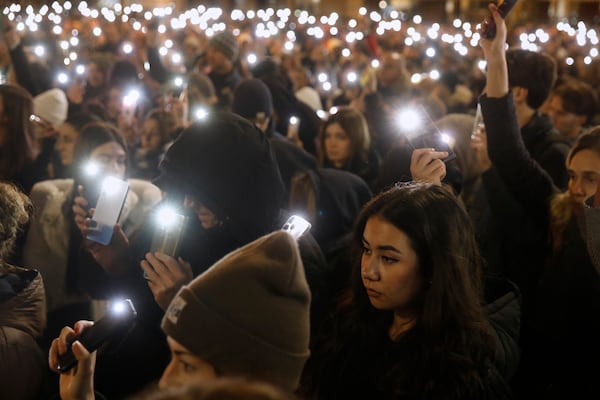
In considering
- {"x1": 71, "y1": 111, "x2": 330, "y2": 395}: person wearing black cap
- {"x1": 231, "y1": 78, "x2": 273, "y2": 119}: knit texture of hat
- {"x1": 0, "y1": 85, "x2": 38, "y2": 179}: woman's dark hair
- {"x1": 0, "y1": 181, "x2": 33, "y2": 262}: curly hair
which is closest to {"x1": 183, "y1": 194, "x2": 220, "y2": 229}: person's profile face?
{"x1": 71, "y1": 111, "x2": 330, "y2": 395}: person wearing black cap

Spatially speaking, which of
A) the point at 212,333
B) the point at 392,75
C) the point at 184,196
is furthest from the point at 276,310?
the point at 392,75

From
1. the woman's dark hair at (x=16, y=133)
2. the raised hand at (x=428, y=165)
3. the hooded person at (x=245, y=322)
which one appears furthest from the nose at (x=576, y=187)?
the woman's dark hair at (x=16, y=133)

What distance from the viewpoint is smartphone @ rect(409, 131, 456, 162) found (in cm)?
313

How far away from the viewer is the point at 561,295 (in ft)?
10.4

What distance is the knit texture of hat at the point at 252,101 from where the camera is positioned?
5836 mm

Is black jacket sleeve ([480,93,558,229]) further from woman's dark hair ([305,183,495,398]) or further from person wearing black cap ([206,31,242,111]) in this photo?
person wearing black cap ([206,31,242,111])

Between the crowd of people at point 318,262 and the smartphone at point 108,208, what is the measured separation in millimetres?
30

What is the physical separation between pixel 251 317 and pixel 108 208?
4.63 ft

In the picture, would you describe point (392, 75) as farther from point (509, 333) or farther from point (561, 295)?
point (509, 333)

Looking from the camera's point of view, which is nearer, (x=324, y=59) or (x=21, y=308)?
(x=21, y=308)

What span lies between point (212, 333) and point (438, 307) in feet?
2.83

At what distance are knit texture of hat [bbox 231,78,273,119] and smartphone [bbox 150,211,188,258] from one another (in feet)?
10.5

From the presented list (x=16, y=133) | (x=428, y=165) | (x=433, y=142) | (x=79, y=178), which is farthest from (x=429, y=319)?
(x=16, y=133)

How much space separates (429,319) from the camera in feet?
7.64
